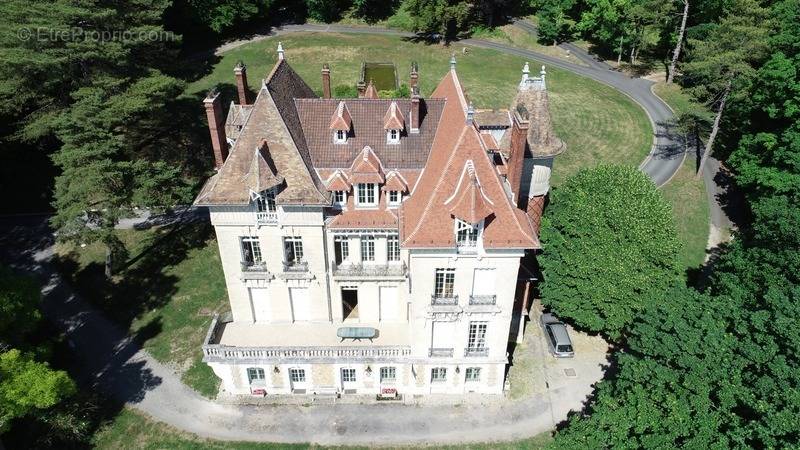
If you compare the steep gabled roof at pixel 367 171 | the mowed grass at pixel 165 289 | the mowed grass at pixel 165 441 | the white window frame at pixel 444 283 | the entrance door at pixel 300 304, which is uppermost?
the steep gabled roof at pixel 367 171

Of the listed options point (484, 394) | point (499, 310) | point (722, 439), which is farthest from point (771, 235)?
point (484, 394)

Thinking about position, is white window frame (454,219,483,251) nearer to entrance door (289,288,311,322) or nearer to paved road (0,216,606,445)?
entrance door (289,288,311,322)

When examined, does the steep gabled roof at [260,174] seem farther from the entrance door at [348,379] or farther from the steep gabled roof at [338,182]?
the entrance door at [348,379]

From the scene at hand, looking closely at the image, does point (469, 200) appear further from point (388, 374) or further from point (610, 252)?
point (388, 374)

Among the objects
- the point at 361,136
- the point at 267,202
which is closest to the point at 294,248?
the point at 267,202

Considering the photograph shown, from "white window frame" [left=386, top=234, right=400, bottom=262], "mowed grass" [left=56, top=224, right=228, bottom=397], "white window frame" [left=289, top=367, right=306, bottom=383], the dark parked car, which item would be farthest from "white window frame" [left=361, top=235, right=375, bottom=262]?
the dark parked car

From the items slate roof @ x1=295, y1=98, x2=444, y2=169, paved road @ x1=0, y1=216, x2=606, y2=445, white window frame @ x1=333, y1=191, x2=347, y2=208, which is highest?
slate roof @ x1=295, y1=98, x2=444, y2=169

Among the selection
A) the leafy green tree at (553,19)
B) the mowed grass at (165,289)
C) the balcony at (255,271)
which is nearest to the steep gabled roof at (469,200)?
the balcony at (255,271)
